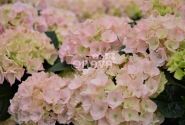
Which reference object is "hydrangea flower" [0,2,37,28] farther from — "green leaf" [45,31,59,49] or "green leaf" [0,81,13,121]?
"green leaf" [0,81,13,121]

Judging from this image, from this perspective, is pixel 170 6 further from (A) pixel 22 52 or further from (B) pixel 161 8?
(A) pixel 22 52

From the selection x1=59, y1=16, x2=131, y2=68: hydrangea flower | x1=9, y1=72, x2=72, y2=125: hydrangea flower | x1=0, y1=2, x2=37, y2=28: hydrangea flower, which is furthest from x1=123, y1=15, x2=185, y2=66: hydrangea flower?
x1=0, y1=2, x2=37, y2=28: hydrangea flower

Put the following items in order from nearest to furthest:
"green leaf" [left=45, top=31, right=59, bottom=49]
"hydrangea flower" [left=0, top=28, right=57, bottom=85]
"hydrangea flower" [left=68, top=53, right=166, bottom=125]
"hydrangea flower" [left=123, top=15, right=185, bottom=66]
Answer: "hydrangea flower" [left=68, top=53, right=166, bottom=125] → "hydrangea flower" [left=123, top=15, right=185, bottom=66] → "hydrangea flower" [left=0, top=28, right=57, bottom=85] → "green leaf" [left=45, top=31, right=59, bottom=49]

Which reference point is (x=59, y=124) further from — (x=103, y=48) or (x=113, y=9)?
(x=113, y=9)

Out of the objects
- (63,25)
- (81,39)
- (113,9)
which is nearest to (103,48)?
(81,39)

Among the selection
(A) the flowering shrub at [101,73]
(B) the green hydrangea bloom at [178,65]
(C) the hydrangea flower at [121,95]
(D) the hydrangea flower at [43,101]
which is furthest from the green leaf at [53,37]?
(B) the green hydrangea bloom at [178,65]

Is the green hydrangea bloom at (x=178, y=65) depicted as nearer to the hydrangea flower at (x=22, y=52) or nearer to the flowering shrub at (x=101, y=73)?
the flowering shrub at (x=101, y=73)

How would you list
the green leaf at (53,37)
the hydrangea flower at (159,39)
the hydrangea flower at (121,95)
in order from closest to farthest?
the hydrangea flower at (121,95) → the hydrangea flower at (159,39) → the green leaf at (53,37)
